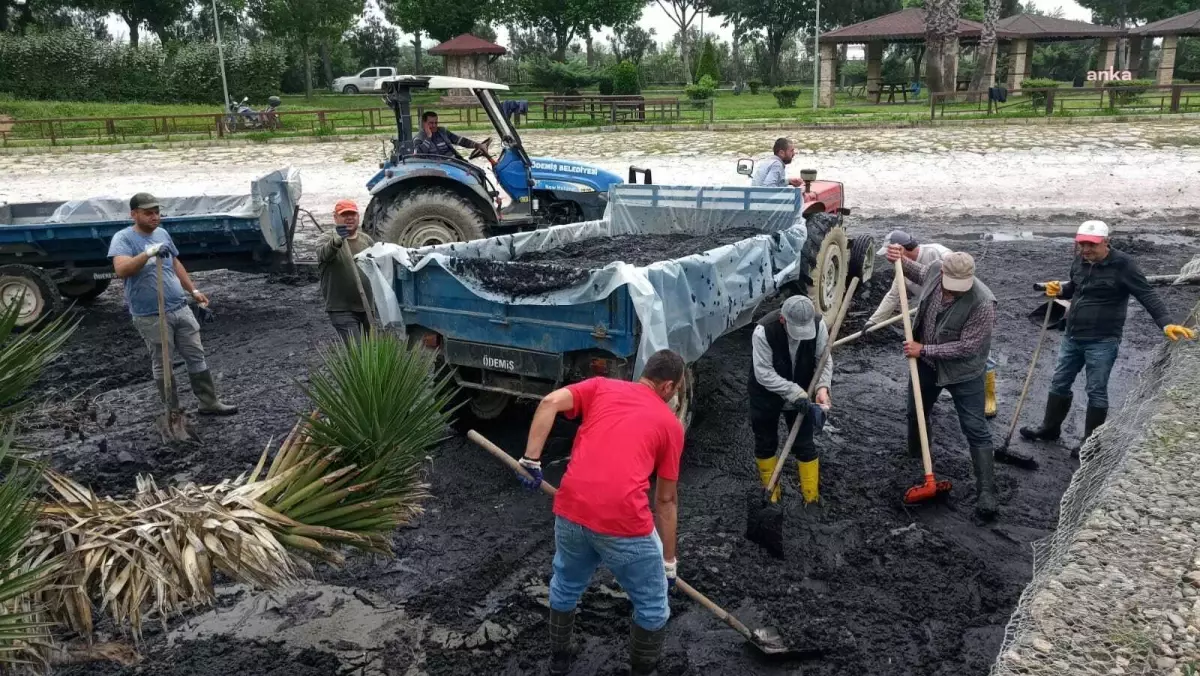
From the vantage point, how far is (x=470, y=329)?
237 inches

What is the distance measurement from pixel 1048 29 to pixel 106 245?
33.6 meters

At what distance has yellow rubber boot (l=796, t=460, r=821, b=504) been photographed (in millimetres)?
5332

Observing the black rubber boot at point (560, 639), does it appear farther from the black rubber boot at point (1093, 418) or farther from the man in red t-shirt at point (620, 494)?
the black rubber boot at point (1093, 418)

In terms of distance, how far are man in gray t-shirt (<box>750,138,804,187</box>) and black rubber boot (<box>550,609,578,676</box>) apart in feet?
23.3

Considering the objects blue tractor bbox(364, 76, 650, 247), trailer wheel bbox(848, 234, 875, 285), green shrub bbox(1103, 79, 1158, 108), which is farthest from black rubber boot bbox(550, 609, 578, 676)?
green shrub bbox(1103, 79, 1158, 108)

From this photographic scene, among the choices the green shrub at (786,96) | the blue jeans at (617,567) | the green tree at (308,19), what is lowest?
the blue jeans at (617,567)

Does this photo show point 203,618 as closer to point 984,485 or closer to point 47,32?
point 984,485

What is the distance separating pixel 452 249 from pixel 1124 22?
62.5m

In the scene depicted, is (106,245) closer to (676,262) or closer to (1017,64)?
(676,262)

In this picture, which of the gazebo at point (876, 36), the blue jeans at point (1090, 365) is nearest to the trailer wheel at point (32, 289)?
the blue jeans at point (1090, 365)

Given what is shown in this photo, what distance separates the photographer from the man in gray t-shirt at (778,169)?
392 inches

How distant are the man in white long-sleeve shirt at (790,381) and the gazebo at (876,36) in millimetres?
26159

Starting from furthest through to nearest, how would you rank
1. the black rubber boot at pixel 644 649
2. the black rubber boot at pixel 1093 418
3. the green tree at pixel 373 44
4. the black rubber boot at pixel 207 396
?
the green tree at pixel 373 44 < the black rubber boot at pixel 207 396 < the black rubber boot at pixel 1093 418 < the black rubber boot at pixel 644 649

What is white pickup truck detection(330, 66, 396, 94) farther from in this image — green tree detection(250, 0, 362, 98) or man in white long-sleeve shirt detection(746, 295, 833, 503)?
man in white long-sleeve shirt detection(746, 295, 833, 503)
